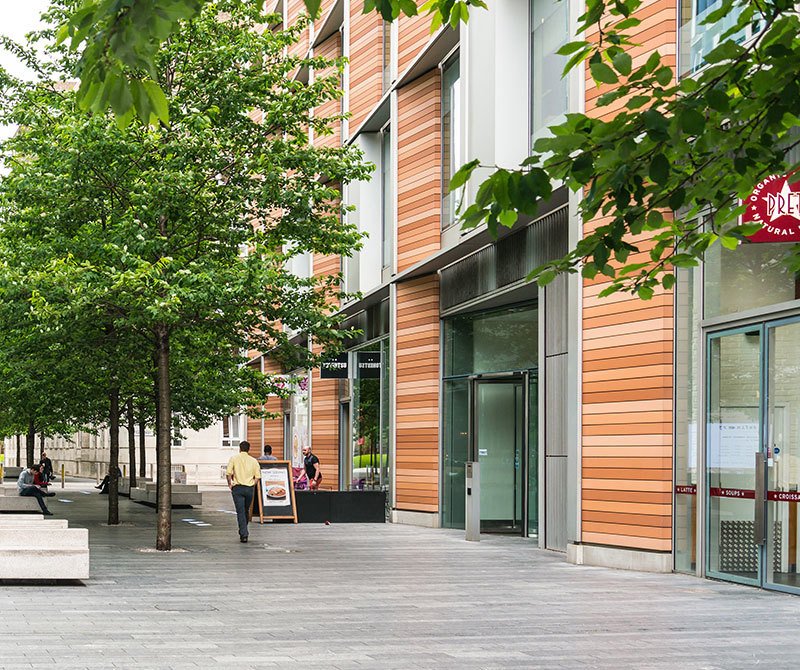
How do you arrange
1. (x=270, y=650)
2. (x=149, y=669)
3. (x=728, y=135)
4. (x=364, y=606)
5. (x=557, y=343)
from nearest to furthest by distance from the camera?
(x=728, y=135), (x=149, y=669), (x=270, y=650), (x=364, y=606), (x=557, y=343)

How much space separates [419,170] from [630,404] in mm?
10599

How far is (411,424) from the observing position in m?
26.5

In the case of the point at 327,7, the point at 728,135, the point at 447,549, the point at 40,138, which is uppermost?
the point at 327,7

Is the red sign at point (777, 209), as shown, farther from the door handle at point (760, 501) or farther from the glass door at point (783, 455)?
the door handle at point (760, 501)

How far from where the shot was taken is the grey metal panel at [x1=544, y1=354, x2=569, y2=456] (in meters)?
19.0

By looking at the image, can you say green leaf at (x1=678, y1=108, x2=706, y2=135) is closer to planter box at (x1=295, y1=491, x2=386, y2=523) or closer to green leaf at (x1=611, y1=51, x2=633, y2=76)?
green leaf at (x1=611, y1=51, x2=633, y2=76)

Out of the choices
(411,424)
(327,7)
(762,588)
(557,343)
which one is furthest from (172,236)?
(327,7)

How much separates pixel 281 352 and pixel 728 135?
1651cm

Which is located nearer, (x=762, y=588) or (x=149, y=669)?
(x=149, y=669)

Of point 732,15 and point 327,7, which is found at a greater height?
point 327,7

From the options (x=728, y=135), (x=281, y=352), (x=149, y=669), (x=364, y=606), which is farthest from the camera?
(x=281, y=352)

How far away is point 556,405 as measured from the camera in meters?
19.3

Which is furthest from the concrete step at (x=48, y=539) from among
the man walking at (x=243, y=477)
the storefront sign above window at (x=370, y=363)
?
the storefront sign above window at (x=370, y=363)

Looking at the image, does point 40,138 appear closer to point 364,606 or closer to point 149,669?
point 364,606
